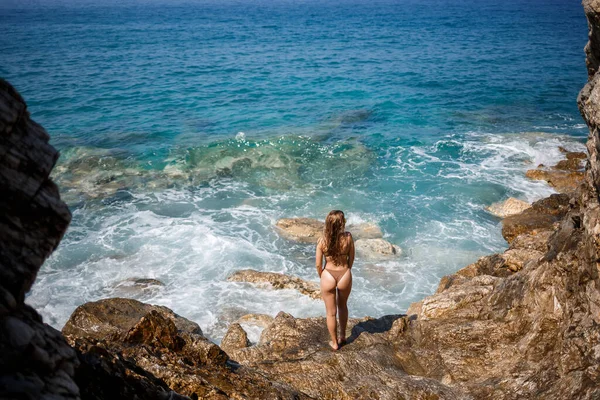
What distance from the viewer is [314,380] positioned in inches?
267

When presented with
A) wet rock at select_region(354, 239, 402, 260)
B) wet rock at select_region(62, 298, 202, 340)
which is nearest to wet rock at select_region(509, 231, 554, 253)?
wet rock at select_region(354, 239, 402, 260)

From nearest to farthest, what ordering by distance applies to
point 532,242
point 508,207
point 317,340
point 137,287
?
point 317,340
point 532,242
point 137,287
point 508,207

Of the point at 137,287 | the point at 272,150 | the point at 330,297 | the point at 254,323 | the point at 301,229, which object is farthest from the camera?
the point at 272,150

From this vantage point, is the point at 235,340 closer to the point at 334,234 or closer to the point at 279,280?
the point at 334,234

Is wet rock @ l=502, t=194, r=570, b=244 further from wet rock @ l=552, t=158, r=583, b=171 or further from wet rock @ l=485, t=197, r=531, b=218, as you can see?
wet rock @ l=552, t=158, r=583, b=171

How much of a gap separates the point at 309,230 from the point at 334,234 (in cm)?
968

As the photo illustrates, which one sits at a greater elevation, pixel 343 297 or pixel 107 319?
pixel 343 297

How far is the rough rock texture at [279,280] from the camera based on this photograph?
13.6m

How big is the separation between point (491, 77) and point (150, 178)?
102ft

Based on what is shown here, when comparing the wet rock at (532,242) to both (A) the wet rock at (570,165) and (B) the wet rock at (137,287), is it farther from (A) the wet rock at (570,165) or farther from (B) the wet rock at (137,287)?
(A) the wet rock at (570,165)

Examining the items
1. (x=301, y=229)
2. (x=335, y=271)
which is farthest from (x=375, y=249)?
(x=335, y=271)

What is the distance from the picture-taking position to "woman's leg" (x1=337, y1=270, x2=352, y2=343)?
7.91m

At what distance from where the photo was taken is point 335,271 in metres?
7.91

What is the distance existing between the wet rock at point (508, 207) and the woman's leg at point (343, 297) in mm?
12517
